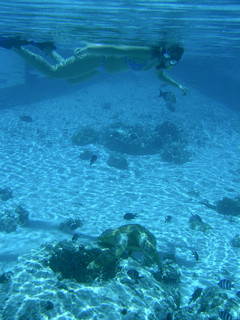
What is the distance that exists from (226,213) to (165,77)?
27.4ft

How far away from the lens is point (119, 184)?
1351cm

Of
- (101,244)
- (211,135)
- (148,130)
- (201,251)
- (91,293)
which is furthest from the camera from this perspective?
(211,135)

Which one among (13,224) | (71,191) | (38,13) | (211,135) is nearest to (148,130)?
(211,135)

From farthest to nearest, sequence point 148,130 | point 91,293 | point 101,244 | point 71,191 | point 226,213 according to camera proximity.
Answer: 1. point 148,130
2. point 71,191
3. point 226,213
4. point 101,244
5. point 91,293

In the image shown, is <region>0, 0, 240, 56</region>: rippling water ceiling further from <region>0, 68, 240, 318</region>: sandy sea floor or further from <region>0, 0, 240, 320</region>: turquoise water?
<region>0, 68, 240, 318</region>: sandy sea floor

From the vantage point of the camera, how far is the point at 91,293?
15.2 feet

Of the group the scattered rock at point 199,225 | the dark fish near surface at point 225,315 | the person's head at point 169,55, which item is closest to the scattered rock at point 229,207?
the scattered rock at point 199,225

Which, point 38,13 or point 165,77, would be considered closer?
point 165,77

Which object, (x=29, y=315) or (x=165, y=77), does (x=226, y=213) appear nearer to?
(x=165, y=77)

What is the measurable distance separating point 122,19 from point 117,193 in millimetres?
8685

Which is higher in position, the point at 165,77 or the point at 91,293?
the point at 165,77

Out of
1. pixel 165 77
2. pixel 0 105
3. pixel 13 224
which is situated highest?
pixel 165 77

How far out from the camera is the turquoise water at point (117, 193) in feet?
16.3

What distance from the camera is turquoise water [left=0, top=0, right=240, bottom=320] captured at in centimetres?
497
